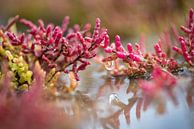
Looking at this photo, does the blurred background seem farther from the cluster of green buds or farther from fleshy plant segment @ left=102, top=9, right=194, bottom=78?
the cluster of green buds

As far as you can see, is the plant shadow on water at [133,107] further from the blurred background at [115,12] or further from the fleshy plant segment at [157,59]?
the blurred background at [115,12]

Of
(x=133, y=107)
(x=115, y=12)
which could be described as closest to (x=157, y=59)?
(x=133, y=107)

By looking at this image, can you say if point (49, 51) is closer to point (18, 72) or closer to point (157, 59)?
point (18, 72)

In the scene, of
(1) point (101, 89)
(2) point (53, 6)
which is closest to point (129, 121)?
(1) point (101, 89)

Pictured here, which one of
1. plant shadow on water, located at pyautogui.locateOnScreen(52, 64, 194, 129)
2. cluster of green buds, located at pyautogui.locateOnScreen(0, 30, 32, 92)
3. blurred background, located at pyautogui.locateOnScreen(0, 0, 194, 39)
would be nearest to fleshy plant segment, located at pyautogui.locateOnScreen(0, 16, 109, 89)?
cluster of green buds, located at pyautogui.locateOnScreen(0, 30, 32, 92)

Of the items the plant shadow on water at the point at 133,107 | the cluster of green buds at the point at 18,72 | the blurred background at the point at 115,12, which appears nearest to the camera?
the plant shadow on water at the point at 133,107

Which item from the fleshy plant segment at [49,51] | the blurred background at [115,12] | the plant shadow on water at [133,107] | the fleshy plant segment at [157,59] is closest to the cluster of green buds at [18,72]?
the fleshy plant segment at [49,51]

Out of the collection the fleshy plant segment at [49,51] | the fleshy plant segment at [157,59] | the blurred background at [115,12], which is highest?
the blurred background at [115,12]
